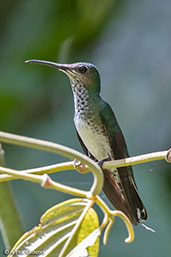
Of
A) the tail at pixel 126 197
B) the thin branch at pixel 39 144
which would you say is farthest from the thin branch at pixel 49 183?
the tail at pixel 126 197

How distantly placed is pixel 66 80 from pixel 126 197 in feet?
4.83

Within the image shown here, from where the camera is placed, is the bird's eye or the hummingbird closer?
the hummingbird

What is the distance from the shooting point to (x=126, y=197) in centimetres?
163

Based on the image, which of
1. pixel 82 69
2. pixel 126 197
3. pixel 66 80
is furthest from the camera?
pixel 66 80

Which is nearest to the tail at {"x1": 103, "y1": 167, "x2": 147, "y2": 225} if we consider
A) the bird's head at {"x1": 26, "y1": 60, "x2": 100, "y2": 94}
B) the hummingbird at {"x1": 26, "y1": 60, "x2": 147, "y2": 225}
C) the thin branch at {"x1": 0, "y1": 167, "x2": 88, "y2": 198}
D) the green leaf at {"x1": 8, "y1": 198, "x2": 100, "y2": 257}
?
the hummingbird at {"x1": 26, "y1": 60, "x2": 147, "y2": 225}

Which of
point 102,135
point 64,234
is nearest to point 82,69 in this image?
point 102,135

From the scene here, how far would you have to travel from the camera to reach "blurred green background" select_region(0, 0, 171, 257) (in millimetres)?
2604

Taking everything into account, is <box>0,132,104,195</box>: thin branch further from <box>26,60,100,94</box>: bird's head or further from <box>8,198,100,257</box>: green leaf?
<box>26,60,100,94</box>: bird's head

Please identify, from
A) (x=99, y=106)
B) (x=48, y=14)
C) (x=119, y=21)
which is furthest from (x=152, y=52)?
(x=99, y=106)

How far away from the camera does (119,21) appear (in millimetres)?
2807

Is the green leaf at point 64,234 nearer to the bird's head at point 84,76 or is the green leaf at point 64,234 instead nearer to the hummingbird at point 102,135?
the hummingbird at point 102,135

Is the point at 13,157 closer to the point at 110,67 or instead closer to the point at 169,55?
the point at 110,67

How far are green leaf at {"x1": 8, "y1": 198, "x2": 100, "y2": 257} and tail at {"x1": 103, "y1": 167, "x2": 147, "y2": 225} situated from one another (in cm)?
66

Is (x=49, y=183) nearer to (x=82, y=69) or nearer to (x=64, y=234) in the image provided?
(x=64, y=234)
